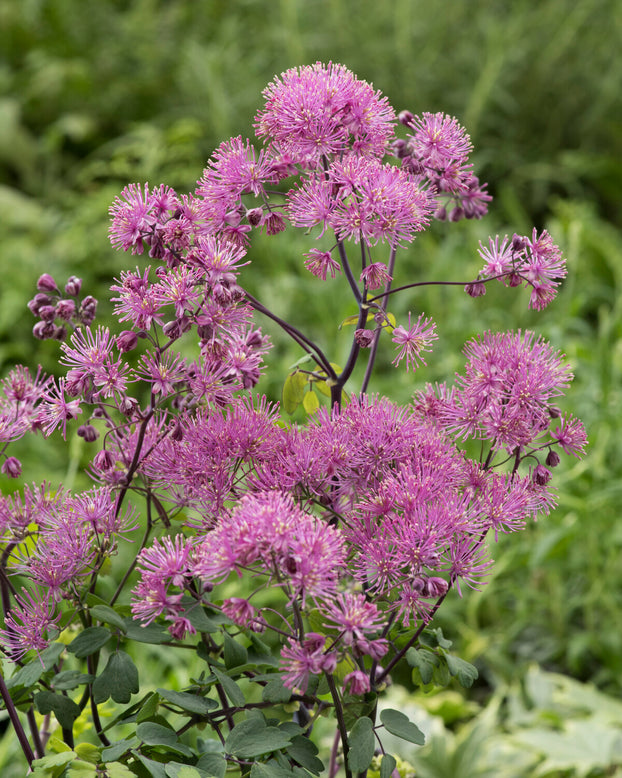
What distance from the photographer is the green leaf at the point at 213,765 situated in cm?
66

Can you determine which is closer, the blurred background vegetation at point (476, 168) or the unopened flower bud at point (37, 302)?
the unopened flower bud at point (37, 302)

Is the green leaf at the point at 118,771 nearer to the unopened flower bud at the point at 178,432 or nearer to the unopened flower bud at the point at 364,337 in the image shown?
the unopened flower bud at the point at 178,432

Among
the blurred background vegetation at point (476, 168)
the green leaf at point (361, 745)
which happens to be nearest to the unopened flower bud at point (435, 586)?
the green leaf at point (361, 745)

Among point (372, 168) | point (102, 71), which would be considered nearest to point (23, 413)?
point (372, 168)

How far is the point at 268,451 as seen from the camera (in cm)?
72

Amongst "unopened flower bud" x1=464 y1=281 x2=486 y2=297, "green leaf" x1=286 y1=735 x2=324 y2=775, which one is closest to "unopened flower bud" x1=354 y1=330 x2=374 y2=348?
"unopened flower bud" x1=464 y1=281 x2=486 y2=297

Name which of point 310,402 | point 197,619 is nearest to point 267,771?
point 197,619

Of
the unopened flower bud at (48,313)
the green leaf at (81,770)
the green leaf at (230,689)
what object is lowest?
the green leaf at (81,770)

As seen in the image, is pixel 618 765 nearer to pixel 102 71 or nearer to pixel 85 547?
pixel 85 547

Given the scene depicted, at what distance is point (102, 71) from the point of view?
4.10m

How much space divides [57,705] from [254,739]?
0.18 m

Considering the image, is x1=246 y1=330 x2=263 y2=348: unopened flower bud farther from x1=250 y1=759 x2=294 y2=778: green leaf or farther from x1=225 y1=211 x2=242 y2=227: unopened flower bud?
x1=250 y1=759 x2=294 y2=778: green leaf

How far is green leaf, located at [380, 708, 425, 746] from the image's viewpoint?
2.29 ft

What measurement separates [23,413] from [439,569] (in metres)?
0.39
